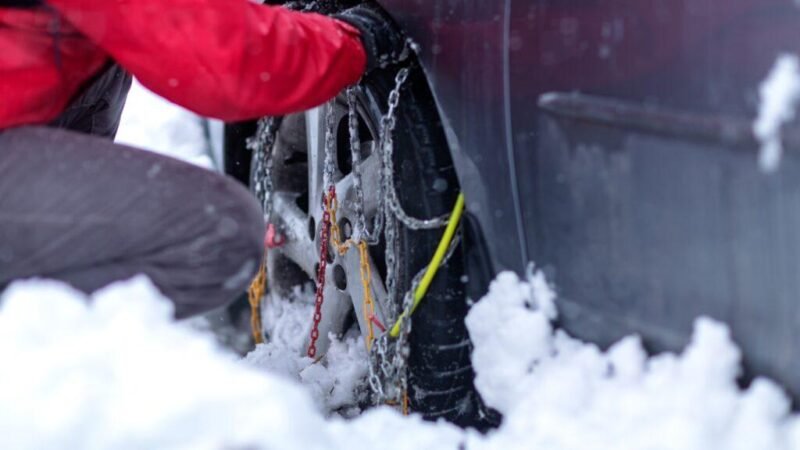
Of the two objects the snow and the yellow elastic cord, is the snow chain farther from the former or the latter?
the snow

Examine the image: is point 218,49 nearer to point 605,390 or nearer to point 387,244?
point 387,244

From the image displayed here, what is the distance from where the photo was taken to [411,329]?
221 centimetres

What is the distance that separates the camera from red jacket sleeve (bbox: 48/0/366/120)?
6.18 ft

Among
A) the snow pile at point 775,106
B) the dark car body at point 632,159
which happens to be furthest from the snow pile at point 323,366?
the snow pile at point 775,106

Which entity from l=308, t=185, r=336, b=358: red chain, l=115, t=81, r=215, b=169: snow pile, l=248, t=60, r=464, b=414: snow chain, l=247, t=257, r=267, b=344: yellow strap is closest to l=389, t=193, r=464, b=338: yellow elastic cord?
l=248, t=60, r=464, b=414: snow chain

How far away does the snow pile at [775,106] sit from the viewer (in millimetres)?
1312

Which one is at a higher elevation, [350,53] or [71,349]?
[350,53]

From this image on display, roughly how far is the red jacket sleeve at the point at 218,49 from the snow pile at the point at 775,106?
983mm

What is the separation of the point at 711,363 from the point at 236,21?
111 centimetres

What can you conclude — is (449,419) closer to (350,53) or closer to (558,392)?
(558,392)

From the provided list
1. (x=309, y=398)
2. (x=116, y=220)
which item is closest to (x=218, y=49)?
(x=116, y=220)

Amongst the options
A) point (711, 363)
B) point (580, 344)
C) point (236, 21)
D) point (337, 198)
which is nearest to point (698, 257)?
point (711, 363)

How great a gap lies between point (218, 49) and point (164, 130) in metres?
2.34

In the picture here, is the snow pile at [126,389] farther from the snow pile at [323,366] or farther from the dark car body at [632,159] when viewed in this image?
the snow pile at [323,366]
